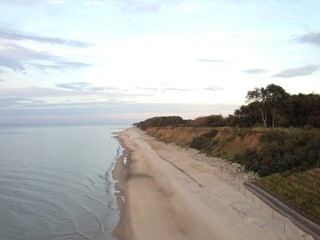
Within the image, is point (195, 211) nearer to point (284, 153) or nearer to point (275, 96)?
point (284, 153)

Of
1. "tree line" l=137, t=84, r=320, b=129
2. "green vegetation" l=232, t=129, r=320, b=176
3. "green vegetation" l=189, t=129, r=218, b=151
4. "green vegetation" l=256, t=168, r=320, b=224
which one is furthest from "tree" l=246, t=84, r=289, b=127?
"green vegetation" l=256, t=168, r=320, b=224

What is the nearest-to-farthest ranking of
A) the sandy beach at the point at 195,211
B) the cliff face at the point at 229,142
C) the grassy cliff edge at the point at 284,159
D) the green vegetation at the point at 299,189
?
the sandy beach at the point at 195,211 < the green vegetation at the point at 299,189 < the grassy cliff edge at the point at 284,159 < the cliff face at the point at 229,142

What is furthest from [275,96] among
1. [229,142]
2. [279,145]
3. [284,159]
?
[284,159]

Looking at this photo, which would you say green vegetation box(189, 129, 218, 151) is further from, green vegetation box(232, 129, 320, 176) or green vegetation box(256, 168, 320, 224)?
green vegetation box(256, 168, 320, 224)

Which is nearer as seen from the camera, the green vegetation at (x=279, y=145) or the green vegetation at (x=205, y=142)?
the green vegetation at (x=279, y=145)

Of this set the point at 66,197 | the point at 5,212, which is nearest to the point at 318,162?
the point at 66,197

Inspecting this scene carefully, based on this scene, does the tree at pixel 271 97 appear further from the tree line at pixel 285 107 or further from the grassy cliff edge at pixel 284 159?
the grassy cliff edge at pixel 284 159

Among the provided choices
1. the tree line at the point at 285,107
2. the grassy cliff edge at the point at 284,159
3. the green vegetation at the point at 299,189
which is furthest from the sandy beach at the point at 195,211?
the tree line at the point at 285,107
